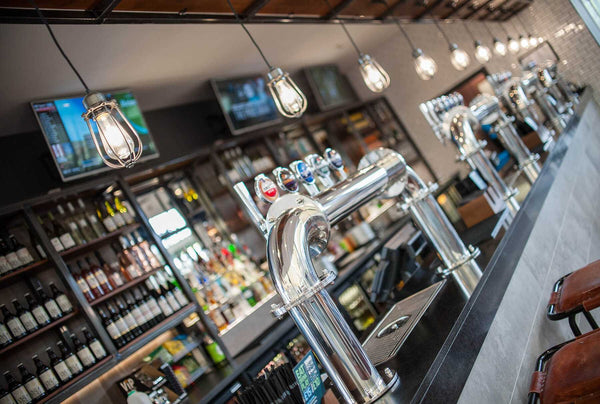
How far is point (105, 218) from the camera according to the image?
4016 mm

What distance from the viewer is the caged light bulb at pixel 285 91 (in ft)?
7.86

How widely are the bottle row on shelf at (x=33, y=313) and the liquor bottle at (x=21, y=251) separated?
8.6 inches

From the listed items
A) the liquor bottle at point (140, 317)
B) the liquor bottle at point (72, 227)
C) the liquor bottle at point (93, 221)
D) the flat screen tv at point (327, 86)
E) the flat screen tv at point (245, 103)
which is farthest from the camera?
the flat screen tv at point (327, 86)

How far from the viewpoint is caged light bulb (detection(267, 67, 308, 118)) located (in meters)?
2.39

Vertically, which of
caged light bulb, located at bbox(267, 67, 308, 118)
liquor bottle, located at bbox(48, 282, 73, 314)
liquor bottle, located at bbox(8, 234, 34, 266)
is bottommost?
liquor bottle, located at bbox(48, 282, 73, 314)

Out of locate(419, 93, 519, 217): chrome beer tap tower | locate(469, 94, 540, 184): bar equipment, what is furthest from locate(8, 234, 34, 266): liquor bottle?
locate(469, 94, 540, 184): bar equipment

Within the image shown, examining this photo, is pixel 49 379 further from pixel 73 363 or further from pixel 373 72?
pixel 373 72

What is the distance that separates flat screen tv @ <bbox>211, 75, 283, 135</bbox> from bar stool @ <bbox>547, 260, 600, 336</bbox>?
3.98 meters

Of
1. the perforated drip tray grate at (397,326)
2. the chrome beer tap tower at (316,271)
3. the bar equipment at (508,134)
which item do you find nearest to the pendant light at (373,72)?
the bar equipment at (508,134)

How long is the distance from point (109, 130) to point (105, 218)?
2440 mm

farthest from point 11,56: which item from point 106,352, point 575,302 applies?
point 575,302

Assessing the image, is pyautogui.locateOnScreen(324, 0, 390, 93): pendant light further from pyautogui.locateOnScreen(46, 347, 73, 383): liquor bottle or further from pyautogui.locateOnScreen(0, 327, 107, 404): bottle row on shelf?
pyautogui.locateOnScreen(46, 347, 73, 383): liquor bottle

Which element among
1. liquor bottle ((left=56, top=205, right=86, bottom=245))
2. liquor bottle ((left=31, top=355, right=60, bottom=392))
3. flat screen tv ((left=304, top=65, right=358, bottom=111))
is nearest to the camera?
liquor bottle ((left=31, top=355, right=60, bottom=392))

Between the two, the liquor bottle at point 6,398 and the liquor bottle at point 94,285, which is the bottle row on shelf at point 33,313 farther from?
the liquor bottle at point 6,398
